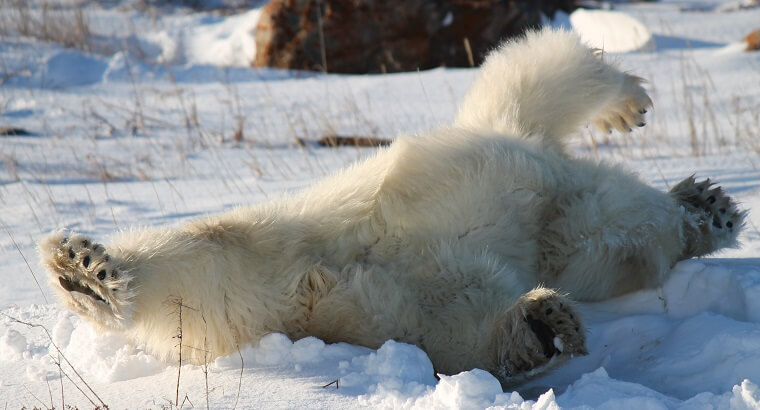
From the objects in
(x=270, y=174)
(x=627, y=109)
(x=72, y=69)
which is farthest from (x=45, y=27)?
(x=627, y=109)

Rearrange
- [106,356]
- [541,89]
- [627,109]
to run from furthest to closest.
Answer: [627,109]
[541,89]
[106,356]

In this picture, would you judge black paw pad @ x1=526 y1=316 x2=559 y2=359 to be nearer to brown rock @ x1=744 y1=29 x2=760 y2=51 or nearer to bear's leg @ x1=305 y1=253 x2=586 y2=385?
bear's leg @ x1=305 y1=253 x2=586 y2=385

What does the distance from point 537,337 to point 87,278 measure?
54.6 inches

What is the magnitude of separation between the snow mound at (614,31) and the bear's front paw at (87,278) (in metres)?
8.70

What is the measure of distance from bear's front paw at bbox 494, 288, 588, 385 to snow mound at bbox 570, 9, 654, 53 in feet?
26.9

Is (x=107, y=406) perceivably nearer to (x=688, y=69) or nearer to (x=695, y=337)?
(x=695, y=337)

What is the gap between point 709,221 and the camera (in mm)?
3197

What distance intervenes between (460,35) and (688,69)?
3.98 meters

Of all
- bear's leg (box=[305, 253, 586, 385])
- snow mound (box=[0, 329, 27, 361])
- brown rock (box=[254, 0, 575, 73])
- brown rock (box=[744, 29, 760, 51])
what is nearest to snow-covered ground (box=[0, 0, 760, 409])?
snow mound (box=[0, 329, 27, 361])

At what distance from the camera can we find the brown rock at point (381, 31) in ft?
35.9

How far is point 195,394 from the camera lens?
7.60 ft

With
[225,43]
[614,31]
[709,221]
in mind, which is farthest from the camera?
[225,43]

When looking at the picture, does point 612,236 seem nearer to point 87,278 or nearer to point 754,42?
point 87,278

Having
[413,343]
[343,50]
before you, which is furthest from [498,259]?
[343,50]
